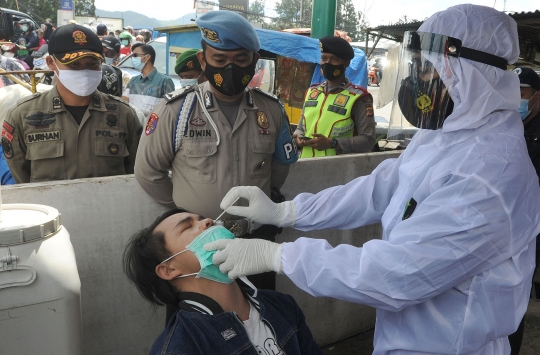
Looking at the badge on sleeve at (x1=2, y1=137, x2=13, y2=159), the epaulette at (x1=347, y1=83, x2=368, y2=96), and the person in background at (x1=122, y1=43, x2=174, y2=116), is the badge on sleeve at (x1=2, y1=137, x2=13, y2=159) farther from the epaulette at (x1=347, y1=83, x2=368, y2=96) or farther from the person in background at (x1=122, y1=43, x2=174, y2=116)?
the person in background at (x1=122, y1=43, x2=174, y2=116)

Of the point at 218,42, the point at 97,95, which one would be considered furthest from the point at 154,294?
the point at 97,95

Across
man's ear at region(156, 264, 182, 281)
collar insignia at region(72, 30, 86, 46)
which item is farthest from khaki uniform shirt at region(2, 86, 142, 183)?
man's ear at region(156, 264, 182, 281)

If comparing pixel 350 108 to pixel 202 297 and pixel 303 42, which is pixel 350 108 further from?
pixel 303 42

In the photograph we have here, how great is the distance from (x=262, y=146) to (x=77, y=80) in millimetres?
1275

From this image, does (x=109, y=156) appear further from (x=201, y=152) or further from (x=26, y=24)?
(x=26, y=24)

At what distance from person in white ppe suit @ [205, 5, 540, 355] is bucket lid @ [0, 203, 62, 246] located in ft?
2.16

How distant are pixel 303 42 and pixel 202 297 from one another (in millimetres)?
7312

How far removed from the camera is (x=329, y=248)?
5.30 ft

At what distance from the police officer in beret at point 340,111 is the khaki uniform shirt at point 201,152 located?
127 centimetres

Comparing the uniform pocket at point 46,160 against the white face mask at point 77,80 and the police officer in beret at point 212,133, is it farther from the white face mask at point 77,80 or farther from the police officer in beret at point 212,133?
the police officer in beret at point 212,133

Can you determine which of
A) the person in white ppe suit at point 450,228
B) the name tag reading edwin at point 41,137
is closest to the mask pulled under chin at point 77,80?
the name tag reading edwin at point 41,137

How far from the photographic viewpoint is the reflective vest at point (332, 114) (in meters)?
3.95

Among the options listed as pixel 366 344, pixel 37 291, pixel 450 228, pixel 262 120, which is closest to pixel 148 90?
pixel 262 120

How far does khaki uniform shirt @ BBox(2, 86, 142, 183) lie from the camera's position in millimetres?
2871
